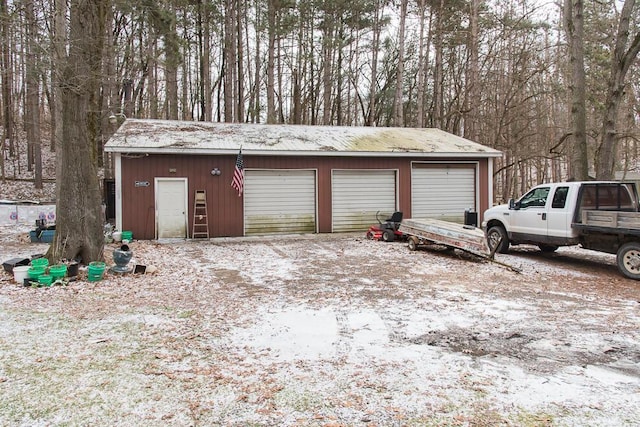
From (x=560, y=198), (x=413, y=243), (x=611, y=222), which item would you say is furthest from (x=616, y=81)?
(x=413, y=243)

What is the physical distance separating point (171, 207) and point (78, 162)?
4.08 meters

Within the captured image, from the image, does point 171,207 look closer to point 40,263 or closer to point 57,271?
point 40,263

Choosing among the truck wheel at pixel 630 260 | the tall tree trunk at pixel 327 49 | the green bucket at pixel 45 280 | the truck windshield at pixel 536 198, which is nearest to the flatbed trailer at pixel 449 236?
the truck windshield at pixel 536 198

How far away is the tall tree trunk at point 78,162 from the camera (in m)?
7.62

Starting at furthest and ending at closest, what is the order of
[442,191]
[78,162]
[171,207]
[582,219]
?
[442,191]
[171,207]
[582,219]
[78,162]

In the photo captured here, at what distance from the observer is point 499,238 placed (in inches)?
397

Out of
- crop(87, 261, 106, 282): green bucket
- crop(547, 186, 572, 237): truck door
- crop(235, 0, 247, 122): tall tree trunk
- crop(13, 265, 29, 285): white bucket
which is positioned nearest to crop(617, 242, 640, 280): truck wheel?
crop(547, 186, 572, 237): truck door

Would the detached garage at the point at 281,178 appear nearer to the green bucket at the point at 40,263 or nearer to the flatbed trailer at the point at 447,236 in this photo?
the flatbed trailer at the point at 447,236

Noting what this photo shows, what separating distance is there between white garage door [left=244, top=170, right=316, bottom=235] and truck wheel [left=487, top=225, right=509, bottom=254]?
5.21 m

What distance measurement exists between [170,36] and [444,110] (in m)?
17.7

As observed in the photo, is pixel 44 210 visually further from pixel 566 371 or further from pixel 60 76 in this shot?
pixel 566 371

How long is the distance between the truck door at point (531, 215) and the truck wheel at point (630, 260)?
154 centimetres

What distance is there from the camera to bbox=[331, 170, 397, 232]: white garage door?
13.4m

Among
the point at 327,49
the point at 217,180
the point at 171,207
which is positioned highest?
the point at 327,49
